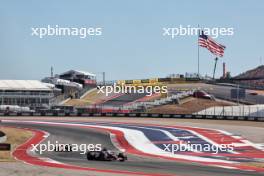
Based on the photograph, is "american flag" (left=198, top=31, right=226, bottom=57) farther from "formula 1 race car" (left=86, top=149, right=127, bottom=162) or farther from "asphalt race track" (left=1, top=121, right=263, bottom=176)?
"formula 1 race car" (left=86, top=149, right=127, bottom=162)

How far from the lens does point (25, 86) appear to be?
93875 mm

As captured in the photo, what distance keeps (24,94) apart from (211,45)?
1393 inches

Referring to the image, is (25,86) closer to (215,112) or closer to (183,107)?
(183,107)

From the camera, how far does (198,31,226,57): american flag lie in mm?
67625

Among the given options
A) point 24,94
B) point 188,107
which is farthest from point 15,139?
point 24,94

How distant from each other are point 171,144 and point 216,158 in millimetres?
7442

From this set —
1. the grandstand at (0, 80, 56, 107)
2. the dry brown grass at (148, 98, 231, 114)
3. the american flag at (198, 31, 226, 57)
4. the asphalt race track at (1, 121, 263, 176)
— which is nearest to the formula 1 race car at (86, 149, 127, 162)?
the asphalt race track at (1, 121, 263, 176)

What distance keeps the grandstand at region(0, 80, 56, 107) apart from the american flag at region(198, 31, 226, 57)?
2940 cm

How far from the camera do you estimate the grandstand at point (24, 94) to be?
88.4 m

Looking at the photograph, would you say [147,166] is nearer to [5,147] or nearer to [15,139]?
[5,147]

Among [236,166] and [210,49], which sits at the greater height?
[210,49]

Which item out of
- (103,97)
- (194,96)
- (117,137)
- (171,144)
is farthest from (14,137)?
(103,97)

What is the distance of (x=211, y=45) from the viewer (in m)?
69.8

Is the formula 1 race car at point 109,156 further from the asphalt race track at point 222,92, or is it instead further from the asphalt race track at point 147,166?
the asphalt race track at point 222,92
